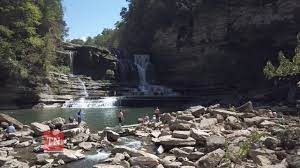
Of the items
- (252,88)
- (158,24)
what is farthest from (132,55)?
(252,88)

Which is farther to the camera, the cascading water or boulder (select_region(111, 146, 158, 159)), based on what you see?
the cascading water

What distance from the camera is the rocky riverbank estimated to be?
16.2 metres

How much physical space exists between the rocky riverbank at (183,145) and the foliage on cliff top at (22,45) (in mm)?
26372

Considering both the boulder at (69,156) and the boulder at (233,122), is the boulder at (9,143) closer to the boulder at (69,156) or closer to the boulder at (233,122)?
the boulder at (69,156)

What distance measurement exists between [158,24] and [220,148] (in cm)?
5931

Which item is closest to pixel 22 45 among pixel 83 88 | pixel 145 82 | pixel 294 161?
pixel 83 88

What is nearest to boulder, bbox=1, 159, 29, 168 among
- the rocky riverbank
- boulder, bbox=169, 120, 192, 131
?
the rocky riverbank

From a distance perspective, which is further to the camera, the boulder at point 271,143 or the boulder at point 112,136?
the boulder at point 112,136

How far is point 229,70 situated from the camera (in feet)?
219

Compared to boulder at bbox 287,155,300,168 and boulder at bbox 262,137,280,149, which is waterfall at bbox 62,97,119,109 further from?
boulder at bbox 287,155,300,168

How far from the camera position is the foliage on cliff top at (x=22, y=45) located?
174 ft

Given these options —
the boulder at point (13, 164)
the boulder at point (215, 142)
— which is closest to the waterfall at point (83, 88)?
the boulder at point (13, 164)

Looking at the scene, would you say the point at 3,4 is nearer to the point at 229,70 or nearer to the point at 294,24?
the point at 229,70

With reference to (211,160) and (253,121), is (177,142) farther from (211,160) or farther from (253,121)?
(253,121)
